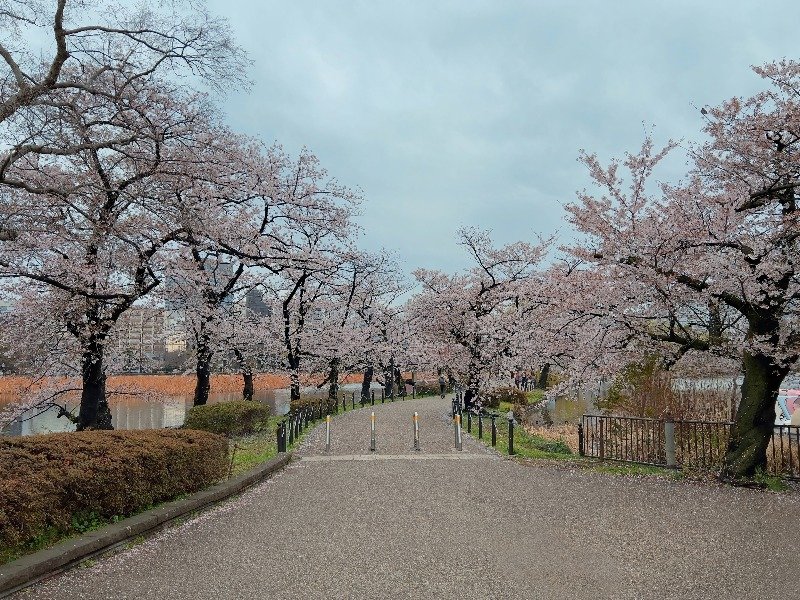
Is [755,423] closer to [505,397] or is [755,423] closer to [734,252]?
[734,252]

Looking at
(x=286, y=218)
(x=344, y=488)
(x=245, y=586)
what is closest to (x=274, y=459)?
(x=344, y=488)

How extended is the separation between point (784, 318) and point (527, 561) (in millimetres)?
7510

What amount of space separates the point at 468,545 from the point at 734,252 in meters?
6.81

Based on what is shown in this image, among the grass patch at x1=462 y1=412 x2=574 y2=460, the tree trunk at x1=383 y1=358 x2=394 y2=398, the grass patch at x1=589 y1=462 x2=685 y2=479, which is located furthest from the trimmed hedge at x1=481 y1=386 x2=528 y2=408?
the grass patch at x1=589 y1=462 x2=685 y2=479

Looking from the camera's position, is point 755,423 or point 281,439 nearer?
point 755,423

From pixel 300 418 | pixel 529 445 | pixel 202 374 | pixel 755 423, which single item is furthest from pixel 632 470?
pixel 202 374

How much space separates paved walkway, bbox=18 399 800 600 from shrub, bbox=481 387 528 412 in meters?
18.3

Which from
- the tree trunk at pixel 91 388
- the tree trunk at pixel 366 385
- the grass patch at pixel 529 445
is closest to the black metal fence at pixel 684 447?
the grass patch at pixel 529 445

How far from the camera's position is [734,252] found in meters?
10.4

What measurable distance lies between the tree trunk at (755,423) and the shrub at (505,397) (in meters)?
17.9

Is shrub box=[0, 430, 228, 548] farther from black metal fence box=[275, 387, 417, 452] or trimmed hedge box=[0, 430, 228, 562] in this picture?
black metal fence box=[275, 387, 417, 452]

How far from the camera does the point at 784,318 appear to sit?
430 inches

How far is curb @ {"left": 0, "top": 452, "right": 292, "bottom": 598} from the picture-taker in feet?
16.6

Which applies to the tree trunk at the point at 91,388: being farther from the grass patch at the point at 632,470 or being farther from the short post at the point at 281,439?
the grass patch at the point at 632,470
